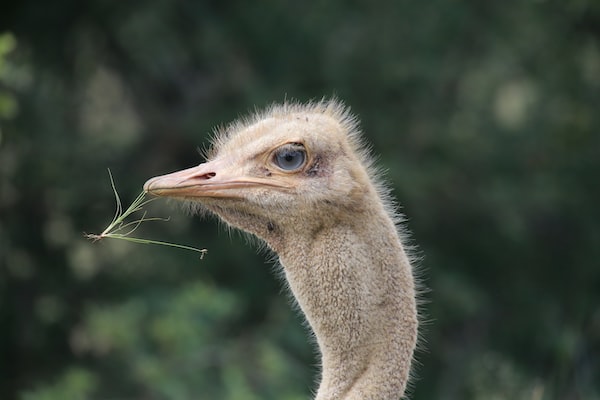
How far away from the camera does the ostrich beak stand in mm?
3498

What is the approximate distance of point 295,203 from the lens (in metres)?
3.57

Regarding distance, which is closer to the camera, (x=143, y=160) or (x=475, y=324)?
(x=143, y=160)

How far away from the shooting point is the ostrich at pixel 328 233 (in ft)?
11.4

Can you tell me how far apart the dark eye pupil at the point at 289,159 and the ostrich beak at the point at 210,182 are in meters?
0.06

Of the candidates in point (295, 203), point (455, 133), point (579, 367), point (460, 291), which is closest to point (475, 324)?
point (460, 291)

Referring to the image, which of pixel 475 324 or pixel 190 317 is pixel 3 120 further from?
pixel 475 324

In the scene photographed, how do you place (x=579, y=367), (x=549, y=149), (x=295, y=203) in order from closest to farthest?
1. (x=295, y=203)
2. (x=579, y=367)
3. (x=549, y=149)

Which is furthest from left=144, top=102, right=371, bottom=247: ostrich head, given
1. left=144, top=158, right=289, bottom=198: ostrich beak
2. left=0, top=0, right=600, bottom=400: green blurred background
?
left=0, top=0, right=600, bottom=400: green blurred background

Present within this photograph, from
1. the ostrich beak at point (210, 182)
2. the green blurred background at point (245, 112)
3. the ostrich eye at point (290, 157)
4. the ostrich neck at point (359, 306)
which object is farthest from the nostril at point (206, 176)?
the green blurred background at point (245, 112)

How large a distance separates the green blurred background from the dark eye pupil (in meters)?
5.25

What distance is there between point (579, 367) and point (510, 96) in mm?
7279

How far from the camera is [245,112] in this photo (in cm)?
1045

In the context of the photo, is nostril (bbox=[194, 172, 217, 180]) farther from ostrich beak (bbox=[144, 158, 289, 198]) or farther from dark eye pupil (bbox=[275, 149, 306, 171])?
dark eye pupil (bbox=[275, 149, 306, 171])

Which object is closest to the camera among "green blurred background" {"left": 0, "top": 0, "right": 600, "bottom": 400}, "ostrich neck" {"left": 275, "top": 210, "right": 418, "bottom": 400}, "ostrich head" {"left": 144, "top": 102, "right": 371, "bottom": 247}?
"ostrich neck" {"left": 275, "top": 210, "right": 418, "bottom": 400}
